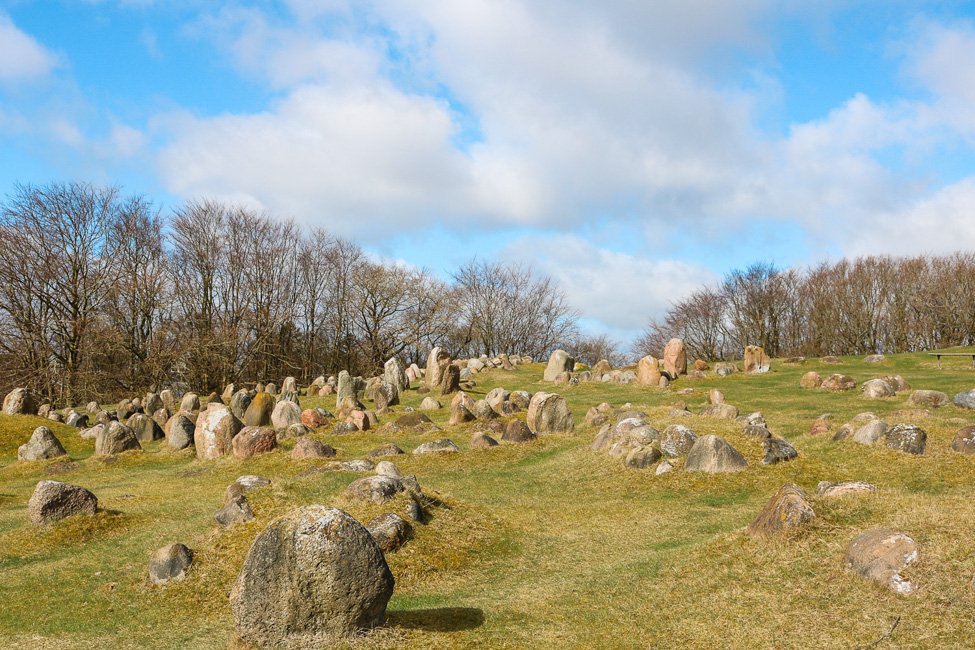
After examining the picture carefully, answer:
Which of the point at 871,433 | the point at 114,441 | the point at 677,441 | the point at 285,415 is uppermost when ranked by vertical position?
the point at 285,415

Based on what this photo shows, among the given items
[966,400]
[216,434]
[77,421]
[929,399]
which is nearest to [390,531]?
[216,434]

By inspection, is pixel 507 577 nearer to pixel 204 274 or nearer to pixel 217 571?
pixel 217 571

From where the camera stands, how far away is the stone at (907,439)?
12930mm

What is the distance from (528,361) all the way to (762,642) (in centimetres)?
3894

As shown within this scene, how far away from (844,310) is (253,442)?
135 ft

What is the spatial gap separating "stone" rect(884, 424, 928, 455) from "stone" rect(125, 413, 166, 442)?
2052 cm

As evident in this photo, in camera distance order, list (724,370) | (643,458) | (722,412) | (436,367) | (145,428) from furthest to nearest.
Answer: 1. (436,367)
2. (724,370)
3. (145,428)
4. (722,412)
5. (643,458)

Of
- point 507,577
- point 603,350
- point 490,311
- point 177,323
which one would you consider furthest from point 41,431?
point 603,350

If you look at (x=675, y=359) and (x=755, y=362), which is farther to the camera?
(x=755, y=362)

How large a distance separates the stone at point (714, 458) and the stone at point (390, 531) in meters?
6.15

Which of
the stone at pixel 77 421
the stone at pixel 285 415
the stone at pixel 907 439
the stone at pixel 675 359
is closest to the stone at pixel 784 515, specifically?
the stone at pixel 907 439

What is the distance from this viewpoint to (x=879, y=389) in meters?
20.9

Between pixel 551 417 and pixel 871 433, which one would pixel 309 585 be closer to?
pixel 871 433

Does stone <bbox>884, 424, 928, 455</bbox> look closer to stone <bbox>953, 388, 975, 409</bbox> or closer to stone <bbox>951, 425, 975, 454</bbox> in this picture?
stone <bbox>951, 425, 975, 454</bbox>
